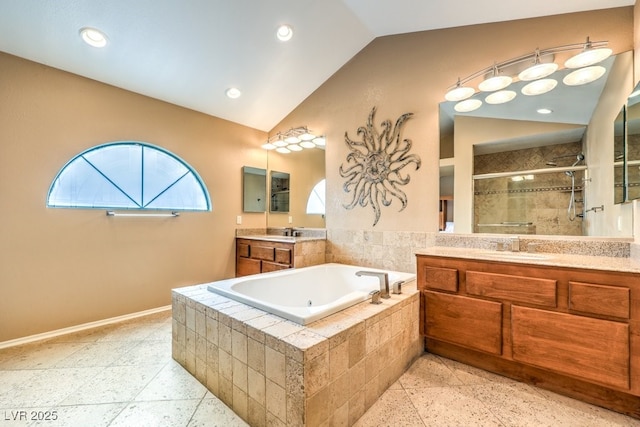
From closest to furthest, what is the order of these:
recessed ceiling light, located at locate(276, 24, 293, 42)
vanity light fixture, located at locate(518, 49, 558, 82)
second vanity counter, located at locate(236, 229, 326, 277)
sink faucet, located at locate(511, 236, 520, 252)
Answer: vanity light fixture, located at locate(518, 49, 558, 82) < sink faucet, located at locate(511, 236, 520, 252) < recessed ceiling light, located at locate(276, 24, 293, 42) < second vanity counter, located at locate(236, 229, 326, 277)

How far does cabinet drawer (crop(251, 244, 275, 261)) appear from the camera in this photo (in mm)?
3449

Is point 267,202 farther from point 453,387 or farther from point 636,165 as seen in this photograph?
point 636,165

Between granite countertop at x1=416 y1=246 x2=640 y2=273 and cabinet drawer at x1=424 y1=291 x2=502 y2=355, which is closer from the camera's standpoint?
granite countertop at x1=416 y1=246 x2=640 y2=273

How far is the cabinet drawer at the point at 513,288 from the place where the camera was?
1.71 meters

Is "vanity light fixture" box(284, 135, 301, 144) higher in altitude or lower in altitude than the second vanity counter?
higher

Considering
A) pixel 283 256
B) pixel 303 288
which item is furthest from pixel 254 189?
pixel 303 288

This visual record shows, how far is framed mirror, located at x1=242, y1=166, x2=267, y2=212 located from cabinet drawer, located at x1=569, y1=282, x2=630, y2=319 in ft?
11.4

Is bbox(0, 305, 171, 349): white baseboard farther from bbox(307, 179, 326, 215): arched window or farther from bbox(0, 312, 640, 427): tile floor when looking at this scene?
bbox(307, 179, 326, 215): arched window

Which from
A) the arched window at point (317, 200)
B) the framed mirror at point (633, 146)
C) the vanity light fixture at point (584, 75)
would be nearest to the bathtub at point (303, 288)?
the arched window at point (317, 200)

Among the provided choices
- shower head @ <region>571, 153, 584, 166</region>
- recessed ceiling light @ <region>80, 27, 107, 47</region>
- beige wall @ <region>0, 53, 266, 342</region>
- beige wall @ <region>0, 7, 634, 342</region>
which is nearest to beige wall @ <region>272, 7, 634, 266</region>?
beige wall @ <region>0, 7, 634, 342</region>

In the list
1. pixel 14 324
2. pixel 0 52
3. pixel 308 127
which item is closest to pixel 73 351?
pixel 14 324

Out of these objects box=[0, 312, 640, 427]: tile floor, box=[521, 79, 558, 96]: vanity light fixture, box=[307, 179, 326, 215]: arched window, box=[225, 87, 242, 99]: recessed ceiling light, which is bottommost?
box=[0, 312, 640, 427]: tile floor

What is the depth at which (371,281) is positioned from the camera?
2.58 metres

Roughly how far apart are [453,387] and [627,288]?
3.62ft
